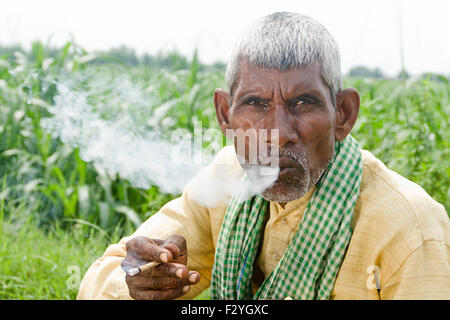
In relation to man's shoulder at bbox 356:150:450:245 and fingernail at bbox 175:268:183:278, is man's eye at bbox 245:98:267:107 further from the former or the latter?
fingernail at bbox 175:268:183:278

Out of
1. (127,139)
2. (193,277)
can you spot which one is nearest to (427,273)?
(193,277)

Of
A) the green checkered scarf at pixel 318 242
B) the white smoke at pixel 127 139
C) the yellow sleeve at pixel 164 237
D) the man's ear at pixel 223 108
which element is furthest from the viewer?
the white smoke at pixel 127 139

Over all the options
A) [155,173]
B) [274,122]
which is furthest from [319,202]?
[155,173]

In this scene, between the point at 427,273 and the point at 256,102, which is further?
the point at 256,102

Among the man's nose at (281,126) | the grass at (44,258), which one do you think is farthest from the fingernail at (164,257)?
the grass at (44,258)

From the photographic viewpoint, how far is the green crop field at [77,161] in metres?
3.59

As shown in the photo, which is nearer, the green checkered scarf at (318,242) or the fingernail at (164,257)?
the fingernail at (164,257)

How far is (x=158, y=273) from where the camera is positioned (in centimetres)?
204

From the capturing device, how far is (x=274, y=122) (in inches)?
77.6

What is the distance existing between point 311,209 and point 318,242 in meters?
0.14

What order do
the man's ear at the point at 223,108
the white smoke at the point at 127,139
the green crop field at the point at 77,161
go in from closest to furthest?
the man's ear at the point at 223,108, the white smoke at the point at 127,139, the green crop field at the point at 77,161

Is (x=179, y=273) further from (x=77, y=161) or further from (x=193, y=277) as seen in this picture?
(x=77, y=161)

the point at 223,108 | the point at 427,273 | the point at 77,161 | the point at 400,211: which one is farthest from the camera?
the point at 77,161

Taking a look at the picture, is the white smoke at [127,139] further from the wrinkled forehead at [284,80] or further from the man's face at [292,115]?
the wrinkled forehead at [284,80]
